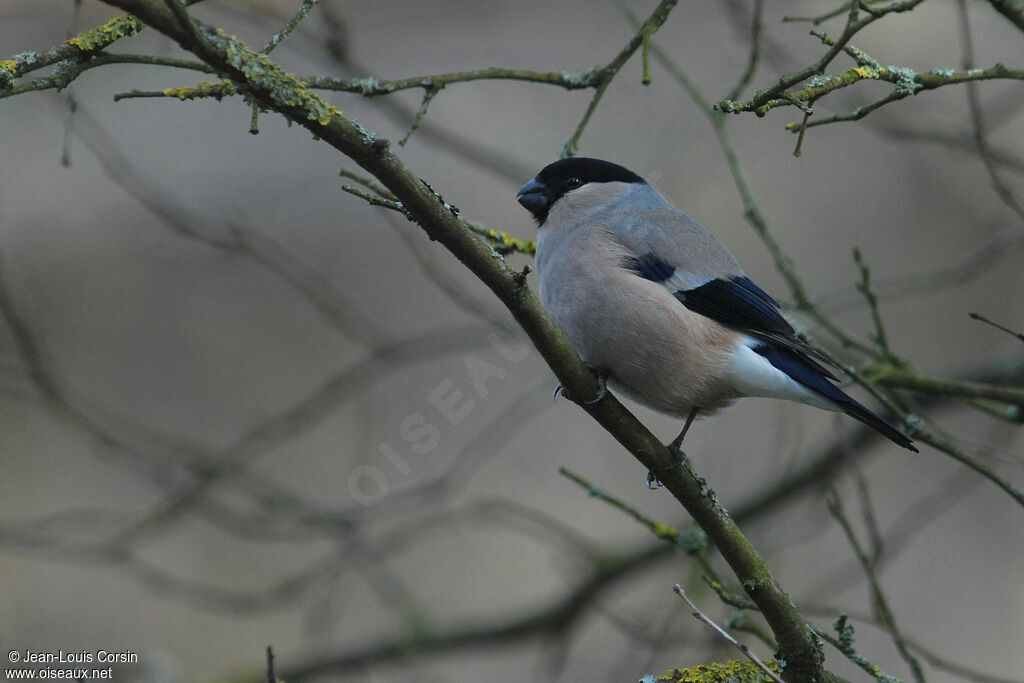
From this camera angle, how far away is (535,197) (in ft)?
11.8

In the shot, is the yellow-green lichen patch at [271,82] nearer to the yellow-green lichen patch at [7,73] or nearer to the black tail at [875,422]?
the yellow-green lichen patch at [7,73]

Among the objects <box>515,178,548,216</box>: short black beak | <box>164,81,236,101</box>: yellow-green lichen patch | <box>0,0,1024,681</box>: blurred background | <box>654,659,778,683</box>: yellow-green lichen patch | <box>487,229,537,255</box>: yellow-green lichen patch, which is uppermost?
<box>0,0,1024,681</box>: blurred background

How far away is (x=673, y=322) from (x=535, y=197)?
2.77 ft

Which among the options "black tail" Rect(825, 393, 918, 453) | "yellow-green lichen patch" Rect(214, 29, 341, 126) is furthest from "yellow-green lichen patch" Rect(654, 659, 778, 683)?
"yellow-green lichen patch" Rect(214, 29, 341, 126)

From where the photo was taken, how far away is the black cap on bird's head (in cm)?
359

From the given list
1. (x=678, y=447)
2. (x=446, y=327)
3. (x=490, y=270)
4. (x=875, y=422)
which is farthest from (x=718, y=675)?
(x=446, y=327)

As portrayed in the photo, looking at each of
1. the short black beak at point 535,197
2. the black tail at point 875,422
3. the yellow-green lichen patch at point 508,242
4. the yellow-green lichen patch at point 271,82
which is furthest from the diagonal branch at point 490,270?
the short black beak at point 535,197

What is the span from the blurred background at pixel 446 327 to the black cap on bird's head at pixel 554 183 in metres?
1.83

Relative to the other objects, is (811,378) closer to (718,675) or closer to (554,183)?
(718,675)

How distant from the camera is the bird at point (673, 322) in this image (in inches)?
117

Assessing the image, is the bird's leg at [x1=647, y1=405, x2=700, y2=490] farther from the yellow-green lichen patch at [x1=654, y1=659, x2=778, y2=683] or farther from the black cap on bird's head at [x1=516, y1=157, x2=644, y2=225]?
the black cap on bird's head at [x1=516, y1=157, x2=644, y2=225]

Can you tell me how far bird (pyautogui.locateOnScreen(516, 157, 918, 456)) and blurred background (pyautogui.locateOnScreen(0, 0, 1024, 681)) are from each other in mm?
2184

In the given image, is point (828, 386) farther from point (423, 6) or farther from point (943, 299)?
point (423, 6)

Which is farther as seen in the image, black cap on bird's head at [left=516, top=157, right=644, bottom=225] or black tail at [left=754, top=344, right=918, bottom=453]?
black cap on bird's head at [left=516, top=157, right=644, bottom=225]
